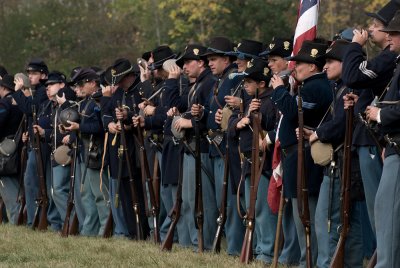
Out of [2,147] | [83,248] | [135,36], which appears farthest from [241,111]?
[135,36]

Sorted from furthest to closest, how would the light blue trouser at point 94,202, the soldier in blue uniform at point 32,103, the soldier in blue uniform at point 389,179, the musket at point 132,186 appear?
the soldier in blue uniform at point 32,103
the light blue trouser at point 94,202
the musket at point 132,186
the soldier in blue uniform at point 389,179

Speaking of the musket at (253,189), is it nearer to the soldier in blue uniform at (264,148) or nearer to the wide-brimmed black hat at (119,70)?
the soldier in blue uniform at (264,148)

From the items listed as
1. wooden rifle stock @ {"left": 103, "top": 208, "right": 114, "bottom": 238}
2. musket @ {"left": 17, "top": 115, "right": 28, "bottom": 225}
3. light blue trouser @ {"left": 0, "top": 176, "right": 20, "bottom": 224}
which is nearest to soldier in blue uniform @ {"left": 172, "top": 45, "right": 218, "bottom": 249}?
wooden rifle stock @ {"left": 103, "top": 208, "right": 114, "bottom": 238}

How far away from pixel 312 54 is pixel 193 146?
281 cm

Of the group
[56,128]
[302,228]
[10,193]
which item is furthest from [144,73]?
[10,193]

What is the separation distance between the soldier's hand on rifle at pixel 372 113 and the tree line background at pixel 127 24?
77.5 ft

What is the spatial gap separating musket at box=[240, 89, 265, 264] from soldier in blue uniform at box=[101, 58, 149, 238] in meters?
3.14

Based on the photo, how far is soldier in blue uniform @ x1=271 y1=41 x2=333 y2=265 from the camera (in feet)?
33.1

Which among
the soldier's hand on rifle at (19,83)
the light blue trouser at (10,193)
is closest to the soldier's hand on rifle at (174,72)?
the soldier's hand on rifle at (19,83)

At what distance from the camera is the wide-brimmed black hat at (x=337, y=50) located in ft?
31.8

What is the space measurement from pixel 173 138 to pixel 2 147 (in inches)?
185

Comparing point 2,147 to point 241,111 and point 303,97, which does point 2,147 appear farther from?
point 303,97

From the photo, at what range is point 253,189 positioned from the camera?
11062mm

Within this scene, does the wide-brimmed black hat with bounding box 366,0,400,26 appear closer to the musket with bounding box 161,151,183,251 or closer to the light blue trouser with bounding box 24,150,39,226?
the musket with bounding box 161,151,183,251
